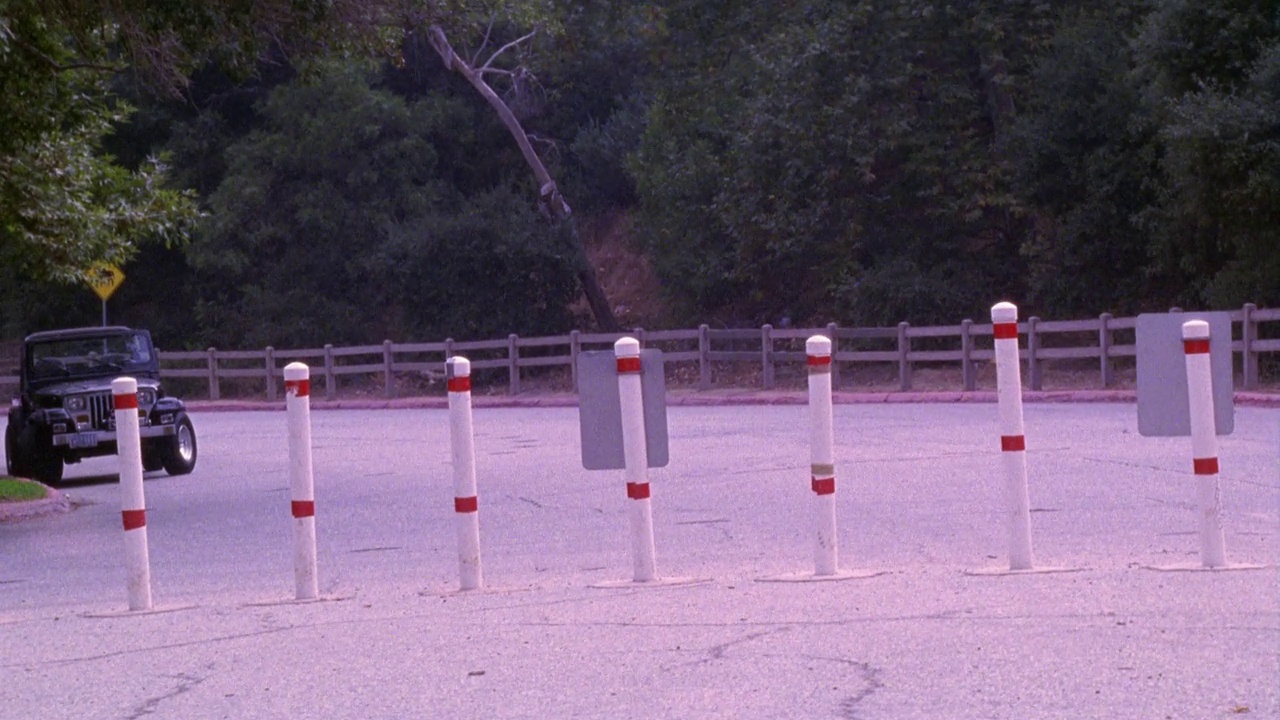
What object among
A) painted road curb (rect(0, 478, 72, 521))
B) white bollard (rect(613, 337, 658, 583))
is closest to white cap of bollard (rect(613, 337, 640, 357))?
white bollard (rect(613, 337, 658, 583))

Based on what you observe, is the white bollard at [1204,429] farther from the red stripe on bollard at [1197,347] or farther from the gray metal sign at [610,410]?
the gray metal sign at [610,410]

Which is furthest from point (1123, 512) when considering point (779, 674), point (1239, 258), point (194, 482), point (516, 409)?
point (516, 409)

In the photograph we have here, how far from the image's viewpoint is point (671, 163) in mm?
37812

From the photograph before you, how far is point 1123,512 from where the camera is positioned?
1155 cm

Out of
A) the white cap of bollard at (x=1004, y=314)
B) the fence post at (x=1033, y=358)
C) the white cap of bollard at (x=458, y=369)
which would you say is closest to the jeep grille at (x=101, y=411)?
the white cap of bollard at (x=458, y=369)

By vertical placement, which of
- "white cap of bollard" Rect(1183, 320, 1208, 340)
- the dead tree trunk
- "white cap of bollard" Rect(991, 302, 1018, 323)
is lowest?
"white cap of bollard" Rect(1183, 320, 1208, 340)

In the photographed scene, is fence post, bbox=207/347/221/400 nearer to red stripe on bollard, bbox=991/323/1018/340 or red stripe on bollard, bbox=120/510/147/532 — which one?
red stripe on bollard, bbox=120/510/147/532

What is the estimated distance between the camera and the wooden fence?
26219 mm

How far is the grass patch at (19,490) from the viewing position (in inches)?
655

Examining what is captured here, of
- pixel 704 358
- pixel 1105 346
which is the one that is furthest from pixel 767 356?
pixel 1105 346

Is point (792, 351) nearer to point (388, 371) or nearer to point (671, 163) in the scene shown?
point (671, 163)

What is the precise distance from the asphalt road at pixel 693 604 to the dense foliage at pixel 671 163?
476 cm

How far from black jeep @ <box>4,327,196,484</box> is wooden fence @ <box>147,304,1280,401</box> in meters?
6.37

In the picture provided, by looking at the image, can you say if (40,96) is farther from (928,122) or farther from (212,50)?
(928,122)
